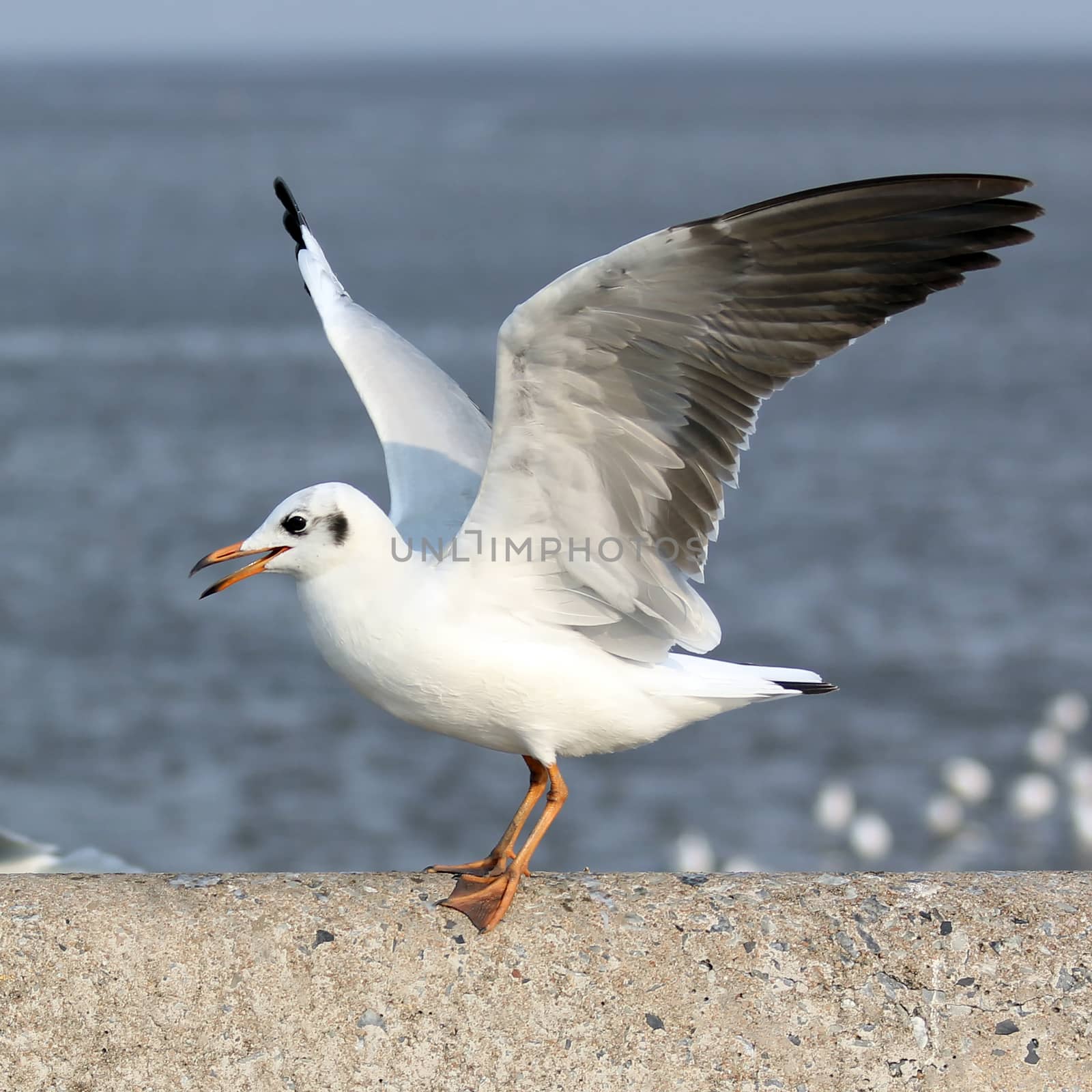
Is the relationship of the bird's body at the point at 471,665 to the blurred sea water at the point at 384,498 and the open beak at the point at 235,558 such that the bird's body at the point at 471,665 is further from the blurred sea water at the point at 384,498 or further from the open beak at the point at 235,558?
the blurred sea water at the point at 384,498

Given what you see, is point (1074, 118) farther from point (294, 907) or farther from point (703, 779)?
point (294, 907)

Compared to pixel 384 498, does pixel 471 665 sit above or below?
above

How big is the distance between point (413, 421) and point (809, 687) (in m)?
1.30

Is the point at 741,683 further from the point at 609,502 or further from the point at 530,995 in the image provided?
the point at 530,995

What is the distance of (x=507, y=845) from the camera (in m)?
3.51

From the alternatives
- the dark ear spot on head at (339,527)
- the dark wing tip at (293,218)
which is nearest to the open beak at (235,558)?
the dark ear spot on head at (339,527)

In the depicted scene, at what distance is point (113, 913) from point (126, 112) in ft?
339

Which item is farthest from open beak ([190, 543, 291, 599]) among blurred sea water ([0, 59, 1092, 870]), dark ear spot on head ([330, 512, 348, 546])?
blurred sea water ([0, 59, 1092, 870])

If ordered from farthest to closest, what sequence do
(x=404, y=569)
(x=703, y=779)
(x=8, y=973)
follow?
1. (x=703, y=779)
2. (x=404, y=569)
3. (x=8, y=973)

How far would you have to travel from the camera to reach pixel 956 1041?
277 centimetres

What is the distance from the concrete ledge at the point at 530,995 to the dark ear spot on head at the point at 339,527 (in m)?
0.84

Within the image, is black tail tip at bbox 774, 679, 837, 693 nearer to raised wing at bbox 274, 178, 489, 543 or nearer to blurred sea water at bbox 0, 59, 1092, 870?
raised wing at bbox 274, 178, 489, 543

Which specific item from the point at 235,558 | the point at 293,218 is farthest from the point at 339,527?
the point at 293,218

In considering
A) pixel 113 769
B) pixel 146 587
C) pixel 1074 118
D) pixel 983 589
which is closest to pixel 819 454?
pixel 983 589
